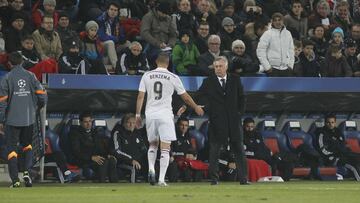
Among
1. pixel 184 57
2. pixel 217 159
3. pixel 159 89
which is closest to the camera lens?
pixel 159 89

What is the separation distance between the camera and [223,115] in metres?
18.1

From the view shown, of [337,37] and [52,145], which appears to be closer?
[52,145]

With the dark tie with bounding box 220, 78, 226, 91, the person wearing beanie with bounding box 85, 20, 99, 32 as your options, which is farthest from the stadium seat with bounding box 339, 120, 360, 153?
the person wearing beanie with bounding box 85, 20, 99, 32

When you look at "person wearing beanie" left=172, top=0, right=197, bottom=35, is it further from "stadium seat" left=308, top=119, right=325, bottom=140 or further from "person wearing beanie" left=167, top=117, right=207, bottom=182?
"stadium seat" left=308, top=119, right=325, bottom=140

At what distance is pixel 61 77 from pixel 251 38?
5151 millimetres

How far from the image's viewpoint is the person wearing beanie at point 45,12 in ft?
71.4

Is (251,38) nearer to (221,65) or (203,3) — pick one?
(203,3)

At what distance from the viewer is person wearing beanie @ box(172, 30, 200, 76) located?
72.0 feet

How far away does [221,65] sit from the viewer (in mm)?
18047

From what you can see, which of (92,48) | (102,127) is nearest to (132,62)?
(92,48)

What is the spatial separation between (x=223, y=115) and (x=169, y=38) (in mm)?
4952

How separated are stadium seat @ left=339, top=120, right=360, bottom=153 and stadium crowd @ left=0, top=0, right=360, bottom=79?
3.63 ft

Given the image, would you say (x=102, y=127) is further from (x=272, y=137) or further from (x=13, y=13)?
(x=272, y=137)

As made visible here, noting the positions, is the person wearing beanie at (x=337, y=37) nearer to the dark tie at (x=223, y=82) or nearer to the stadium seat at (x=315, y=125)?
the stadium seat at (x=315, y=125)
